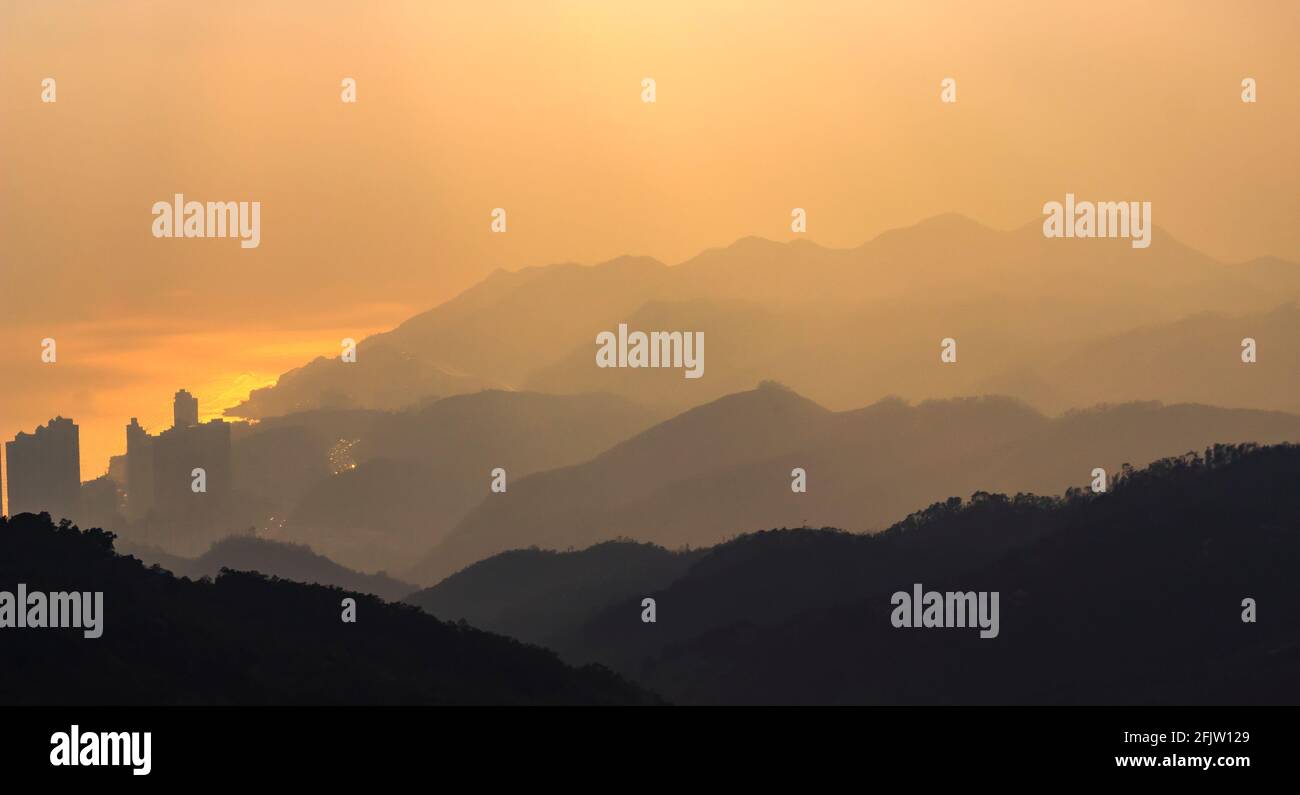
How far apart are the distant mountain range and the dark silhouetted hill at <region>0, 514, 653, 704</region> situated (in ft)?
119

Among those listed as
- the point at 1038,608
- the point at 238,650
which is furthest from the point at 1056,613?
the point at 238,650

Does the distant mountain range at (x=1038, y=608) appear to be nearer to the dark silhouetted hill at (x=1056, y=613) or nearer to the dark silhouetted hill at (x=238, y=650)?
the dark silhouetted hill at (x=1056, y=613)

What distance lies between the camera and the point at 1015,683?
368 ft

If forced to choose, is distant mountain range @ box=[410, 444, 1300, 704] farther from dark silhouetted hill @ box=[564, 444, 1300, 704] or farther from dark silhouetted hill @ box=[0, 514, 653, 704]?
dark silhouetted hill @ box=[0, 514, 653, 704]

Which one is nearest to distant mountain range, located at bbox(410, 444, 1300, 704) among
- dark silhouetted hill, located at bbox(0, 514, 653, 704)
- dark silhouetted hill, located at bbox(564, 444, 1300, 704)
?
dark silhouetted hill, located at bbox(564, 444, 1300, 704)

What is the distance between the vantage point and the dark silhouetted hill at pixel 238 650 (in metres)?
66.3

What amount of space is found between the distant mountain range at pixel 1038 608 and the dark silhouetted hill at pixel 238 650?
119ft

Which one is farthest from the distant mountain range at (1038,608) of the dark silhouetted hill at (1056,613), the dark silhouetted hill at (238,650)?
the dark silhouetted hill at (238,650)

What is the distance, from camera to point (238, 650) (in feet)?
239

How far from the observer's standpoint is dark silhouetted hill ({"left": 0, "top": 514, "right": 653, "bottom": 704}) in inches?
2611
